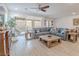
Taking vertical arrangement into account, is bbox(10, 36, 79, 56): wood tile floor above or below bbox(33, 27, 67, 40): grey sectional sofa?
below

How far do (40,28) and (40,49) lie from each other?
513 mm

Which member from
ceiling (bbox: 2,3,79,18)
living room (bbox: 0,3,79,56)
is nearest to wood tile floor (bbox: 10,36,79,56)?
living room (bbox: 0,3,79,56)

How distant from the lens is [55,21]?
2518 mm

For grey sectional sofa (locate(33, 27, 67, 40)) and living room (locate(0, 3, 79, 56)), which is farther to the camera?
grey sectional sofa (locate(33, 27, 67, 40))

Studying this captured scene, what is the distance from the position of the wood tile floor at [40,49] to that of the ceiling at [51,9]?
2.19 feet

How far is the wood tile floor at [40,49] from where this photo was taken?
239cm

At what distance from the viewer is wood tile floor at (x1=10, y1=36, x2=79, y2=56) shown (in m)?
2.39

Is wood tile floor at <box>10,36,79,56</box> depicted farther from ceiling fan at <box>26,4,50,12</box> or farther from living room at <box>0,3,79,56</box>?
ceiling fan at <box>26,4,50,12</box>

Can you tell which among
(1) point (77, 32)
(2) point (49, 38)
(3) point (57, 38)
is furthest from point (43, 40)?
(1) point (77, 32)

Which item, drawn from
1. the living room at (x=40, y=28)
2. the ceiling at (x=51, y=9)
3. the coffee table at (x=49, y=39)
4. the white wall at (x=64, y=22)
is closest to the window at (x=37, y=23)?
the living room at (x=40, y=28)

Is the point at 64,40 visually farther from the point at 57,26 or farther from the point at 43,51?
the point at 43,51

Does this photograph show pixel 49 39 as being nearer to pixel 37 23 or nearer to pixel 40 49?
pixel 40 49

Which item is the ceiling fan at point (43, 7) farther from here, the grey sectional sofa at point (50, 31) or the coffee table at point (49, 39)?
the coffee table at point (49, 39)

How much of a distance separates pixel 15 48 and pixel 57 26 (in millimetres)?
1150
